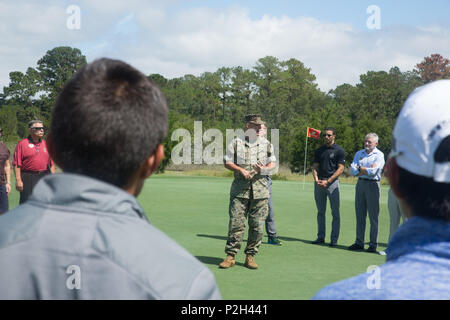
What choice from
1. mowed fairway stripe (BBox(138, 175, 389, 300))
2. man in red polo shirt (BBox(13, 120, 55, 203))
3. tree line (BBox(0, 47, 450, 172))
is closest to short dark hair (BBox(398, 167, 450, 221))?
mowed fairway stripe (BBox(138, 175, 389, 300))

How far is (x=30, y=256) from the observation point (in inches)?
50.1

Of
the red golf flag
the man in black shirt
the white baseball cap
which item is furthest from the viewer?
the red golf flag

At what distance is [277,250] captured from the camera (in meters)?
9.32

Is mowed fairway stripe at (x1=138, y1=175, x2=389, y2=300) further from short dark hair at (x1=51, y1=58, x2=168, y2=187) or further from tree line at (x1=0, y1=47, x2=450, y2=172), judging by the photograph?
tree line at (x1=0, y1=47, x2=450, y2=172)

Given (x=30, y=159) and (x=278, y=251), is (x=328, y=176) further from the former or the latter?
(x=30, y=159)

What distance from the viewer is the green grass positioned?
6.61 m

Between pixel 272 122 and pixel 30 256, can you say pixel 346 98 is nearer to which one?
pixel 272 122

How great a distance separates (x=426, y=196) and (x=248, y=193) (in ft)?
21.3

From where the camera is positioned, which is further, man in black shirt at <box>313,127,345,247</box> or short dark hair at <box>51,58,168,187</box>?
man in black shirt at <box>313,127,345,247</box>

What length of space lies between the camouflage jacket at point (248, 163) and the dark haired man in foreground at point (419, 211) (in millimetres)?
6379

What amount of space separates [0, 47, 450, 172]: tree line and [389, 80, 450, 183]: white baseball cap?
42.7m
